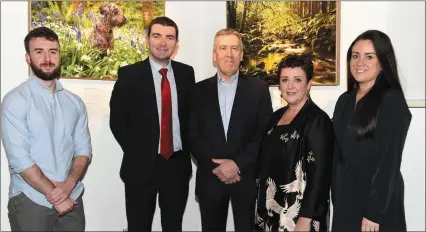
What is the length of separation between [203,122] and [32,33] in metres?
1.26

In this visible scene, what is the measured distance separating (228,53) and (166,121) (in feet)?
2.15

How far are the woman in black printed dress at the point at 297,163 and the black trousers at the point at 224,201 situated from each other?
492mm

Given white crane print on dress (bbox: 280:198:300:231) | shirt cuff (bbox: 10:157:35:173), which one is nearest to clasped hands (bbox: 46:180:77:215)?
shirt cuff (bbox: 10:157:35:173)

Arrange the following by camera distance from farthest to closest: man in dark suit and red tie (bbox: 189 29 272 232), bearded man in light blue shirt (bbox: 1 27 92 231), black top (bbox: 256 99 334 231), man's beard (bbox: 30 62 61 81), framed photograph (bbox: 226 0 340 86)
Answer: framed photograph (bbox: 226 0 340 86) < man in dark suit and red tie (bbox: 189 29 272 232) < man's beard (bbox: 30 62 61 81) < bearded man in light blue shirt (bbox: 1 27 92 231) < black top (bbox: 256 99 334 231)

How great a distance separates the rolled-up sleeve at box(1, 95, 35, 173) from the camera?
2.59 metres

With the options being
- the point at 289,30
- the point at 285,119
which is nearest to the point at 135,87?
the point at 285,119

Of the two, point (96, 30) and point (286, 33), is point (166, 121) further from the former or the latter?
point (286, 33)

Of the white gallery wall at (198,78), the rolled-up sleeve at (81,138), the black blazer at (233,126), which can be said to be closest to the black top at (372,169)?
the black blazer at (233,126)

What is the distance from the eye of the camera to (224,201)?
3086 mm

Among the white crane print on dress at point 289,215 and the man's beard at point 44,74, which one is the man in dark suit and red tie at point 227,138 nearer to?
the white crane print on dress at point 289,215

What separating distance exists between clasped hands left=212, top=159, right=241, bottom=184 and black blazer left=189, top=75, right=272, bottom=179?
4 cm

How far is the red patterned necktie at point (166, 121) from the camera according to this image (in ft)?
10.3

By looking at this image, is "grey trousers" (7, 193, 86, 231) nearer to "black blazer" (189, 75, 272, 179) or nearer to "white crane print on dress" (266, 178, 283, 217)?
"black blazer" (189, 75, 272, 179)

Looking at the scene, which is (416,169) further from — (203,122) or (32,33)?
(32,33)
